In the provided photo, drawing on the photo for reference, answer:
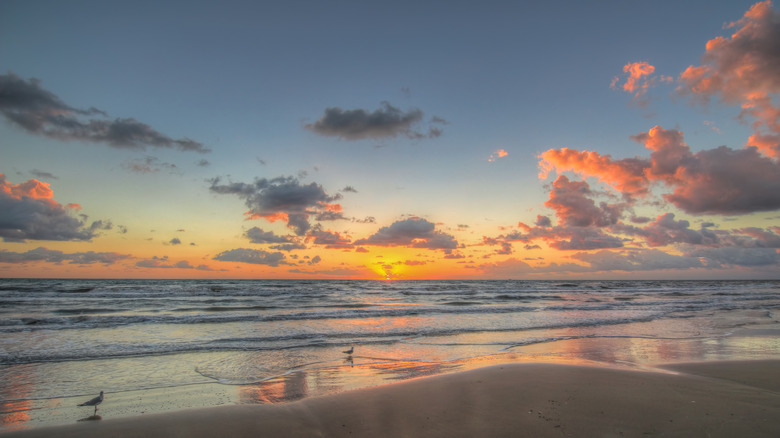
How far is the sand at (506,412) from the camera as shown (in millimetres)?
5887

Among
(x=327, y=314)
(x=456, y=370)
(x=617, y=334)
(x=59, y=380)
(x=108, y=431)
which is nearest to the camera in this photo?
(x=108, y=431)

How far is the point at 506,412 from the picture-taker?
6.67 meters

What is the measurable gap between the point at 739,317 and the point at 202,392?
98.8ft

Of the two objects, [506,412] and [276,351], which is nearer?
[506,412]

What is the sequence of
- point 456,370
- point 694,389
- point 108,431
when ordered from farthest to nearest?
point 456,370 < point 694,389 < point 108,431

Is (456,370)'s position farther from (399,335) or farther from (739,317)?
(739,317)

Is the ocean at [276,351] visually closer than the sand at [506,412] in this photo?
No

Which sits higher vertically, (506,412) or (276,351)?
(506,412)

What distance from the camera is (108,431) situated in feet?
20.2

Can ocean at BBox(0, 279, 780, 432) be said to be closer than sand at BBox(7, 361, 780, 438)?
No

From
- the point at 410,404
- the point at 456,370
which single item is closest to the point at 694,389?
the point at 456,370

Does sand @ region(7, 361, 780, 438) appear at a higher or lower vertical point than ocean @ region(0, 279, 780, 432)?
higher

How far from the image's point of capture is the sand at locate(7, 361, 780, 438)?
5887 millimetres

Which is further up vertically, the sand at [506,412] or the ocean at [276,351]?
the sand at [506,412]
